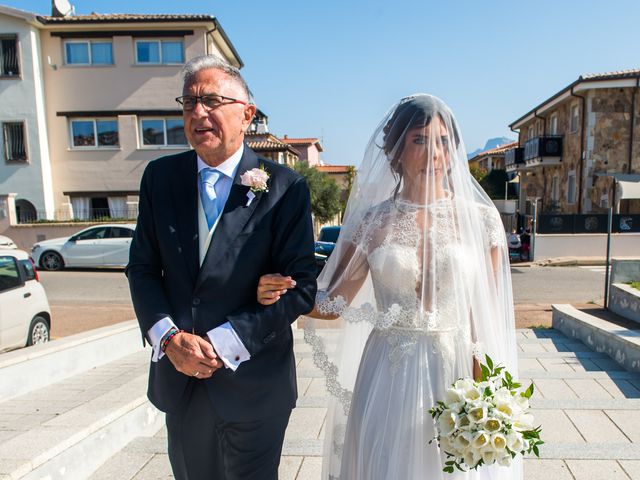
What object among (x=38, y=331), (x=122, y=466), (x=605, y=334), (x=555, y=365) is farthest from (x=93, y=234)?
(x=605, y=334)

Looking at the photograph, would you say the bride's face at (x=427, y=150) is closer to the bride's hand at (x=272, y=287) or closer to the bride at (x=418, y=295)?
the bride at (x=418, y=295)

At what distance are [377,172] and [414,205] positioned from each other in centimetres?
31

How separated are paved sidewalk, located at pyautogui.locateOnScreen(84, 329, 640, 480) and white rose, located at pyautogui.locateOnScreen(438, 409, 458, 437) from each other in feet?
2.86

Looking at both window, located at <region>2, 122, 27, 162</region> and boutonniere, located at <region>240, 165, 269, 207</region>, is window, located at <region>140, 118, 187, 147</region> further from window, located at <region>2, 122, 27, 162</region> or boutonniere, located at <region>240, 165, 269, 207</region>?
boutonniere, located at <region>240, 165, 269, 207</region>

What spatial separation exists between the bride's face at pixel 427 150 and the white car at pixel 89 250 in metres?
13.5

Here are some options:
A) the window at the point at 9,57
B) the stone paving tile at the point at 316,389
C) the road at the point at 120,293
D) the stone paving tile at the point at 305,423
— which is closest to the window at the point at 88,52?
the window at the point at 9,57

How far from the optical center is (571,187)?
21453 mm

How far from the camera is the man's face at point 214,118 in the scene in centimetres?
183

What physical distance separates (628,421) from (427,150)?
272 cm

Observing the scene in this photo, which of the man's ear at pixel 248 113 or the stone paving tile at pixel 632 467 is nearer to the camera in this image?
the man's ear at pixel 248 113

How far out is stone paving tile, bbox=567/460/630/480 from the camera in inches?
104

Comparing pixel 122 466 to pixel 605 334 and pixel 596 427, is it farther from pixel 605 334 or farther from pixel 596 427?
pixel 605 334

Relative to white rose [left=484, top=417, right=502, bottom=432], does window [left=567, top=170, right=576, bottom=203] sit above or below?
above

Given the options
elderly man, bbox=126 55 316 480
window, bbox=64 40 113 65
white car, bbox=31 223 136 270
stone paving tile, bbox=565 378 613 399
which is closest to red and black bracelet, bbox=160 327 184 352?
elderly man, bbox=126 55 316 480
